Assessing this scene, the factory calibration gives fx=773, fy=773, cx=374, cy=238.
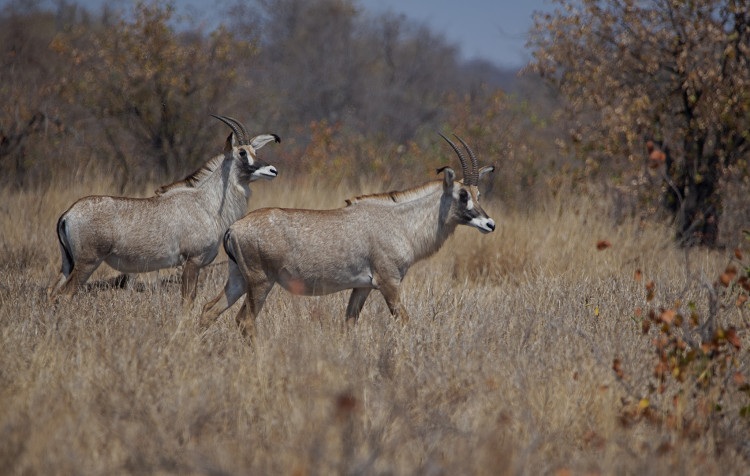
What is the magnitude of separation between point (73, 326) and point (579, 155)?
933cm

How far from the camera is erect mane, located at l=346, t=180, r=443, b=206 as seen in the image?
718 cm

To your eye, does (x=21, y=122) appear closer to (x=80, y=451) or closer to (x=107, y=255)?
(x=107, y=255)

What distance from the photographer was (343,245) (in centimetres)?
670

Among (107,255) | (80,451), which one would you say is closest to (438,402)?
(80,451)

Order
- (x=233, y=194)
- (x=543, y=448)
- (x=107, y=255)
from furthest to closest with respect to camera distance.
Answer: (x=233, y=194) < (x=107, y=255) < (x=543, y=448)

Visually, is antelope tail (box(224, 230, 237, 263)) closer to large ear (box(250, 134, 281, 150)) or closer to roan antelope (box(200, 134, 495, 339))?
roan antelope (box(200, 134, 495, 339))

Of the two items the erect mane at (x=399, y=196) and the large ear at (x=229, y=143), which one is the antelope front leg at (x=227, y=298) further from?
the large ear at (x=229, y=143)

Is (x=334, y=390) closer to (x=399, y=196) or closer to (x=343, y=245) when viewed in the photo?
(x=343, y=245)

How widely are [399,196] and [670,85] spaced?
23.0 ft

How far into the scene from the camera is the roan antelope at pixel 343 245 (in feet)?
21.2

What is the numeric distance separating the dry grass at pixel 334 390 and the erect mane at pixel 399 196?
1037 mm

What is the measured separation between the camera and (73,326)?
6.09 m

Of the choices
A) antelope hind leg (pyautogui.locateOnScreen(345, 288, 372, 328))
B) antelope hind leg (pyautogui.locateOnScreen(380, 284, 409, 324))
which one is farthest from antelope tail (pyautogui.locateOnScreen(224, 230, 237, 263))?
antelope hind leg (pyautogui.locateOnScreen(380, 284, 409, 324))

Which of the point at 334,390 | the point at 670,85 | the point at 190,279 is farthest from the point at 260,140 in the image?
the point at 670,85
